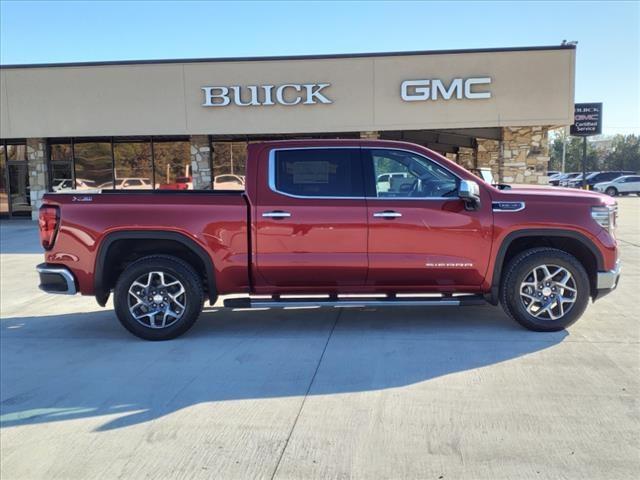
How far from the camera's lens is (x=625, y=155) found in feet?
208

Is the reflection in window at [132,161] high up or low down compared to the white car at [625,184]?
up

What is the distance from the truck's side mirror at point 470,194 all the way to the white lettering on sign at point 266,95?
13.0m

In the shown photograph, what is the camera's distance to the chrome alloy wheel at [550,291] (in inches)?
220

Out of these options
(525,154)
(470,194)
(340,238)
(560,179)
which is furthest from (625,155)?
(340,238)

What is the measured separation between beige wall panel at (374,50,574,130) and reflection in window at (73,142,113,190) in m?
10.0

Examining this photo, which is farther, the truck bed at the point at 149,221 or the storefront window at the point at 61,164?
the storefront window at the point at 61,164

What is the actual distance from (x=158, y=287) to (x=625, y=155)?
6844cm

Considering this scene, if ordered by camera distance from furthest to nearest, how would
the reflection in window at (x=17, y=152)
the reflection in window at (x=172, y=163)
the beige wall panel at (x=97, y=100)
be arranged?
the reflection in window at (x=17, y=152) < the reflection in window at (x=172, y=163) < the beige wall panel at (x=97, y=100)

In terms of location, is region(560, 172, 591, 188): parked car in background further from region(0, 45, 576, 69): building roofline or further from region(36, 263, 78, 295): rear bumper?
region(36, 263, 78, 295): rear bumper

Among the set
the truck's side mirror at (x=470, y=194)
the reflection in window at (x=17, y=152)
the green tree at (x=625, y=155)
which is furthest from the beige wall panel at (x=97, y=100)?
the green tree at (x=625, y=155)

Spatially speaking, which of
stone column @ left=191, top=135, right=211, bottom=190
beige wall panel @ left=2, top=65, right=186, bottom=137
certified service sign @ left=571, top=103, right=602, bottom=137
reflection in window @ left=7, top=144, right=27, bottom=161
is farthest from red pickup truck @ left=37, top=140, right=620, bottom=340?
reflection in window @ left=7, top=144, right=27, bottom=161

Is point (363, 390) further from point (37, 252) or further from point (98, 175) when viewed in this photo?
point (98, 175)

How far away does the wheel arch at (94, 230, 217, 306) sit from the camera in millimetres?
5562

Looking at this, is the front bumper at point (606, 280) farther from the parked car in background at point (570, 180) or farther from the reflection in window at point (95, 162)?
the parked car in background at point (570, 180)
